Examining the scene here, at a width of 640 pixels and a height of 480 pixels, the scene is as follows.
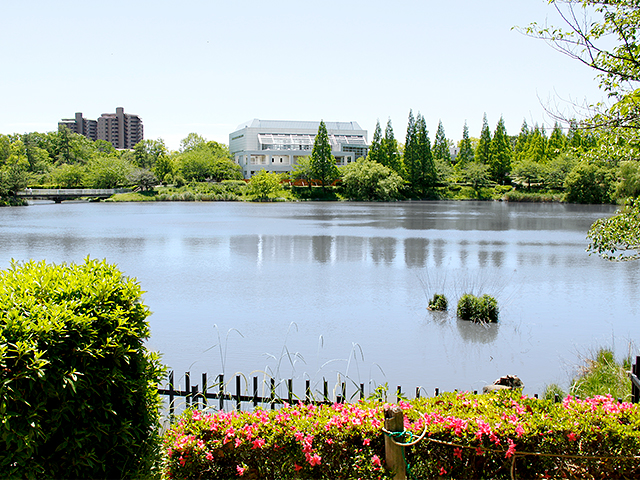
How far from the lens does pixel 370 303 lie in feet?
40.8

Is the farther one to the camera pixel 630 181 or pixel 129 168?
pixel 129 168

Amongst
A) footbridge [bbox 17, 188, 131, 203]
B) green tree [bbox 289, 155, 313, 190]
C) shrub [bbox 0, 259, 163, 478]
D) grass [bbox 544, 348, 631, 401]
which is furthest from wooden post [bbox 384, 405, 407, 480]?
green tree [bbox 289, 155, 313, 190]

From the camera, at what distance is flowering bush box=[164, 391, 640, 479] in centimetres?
308

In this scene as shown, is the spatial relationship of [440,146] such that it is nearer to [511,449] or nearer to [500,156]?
[500,156]

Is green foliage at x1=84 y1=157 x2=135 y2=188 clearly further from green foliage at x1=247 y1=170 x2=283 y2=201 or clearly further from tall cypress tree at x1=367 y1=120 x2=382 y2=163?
tall cypress tree at x1=367 y1=120 x2=382 y2=163

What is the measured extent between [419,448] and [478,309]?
8.33 meters

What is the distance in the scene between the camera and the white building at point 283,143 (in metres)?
97.1

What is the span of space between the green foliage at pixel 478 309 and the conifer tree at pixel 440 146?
8388 cm

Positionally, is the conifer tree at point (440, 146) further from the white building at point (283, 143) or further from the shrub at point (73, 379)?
the shrub at point (73, 379)

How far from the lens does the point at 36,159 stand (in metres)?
97.1

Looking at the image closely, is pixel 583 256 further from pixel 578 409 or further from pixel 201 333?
pixel 578 409

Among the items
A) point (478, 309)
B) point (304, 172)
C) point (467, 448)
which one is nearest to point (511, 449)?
point (467, 448)

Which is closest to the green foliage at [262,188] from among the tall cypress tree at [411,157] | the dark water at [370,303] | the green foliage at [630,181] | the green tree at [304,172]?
the green tree at [304,172]

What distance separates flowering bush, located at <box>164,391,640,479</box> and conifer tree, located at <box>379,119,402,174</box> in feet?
269
